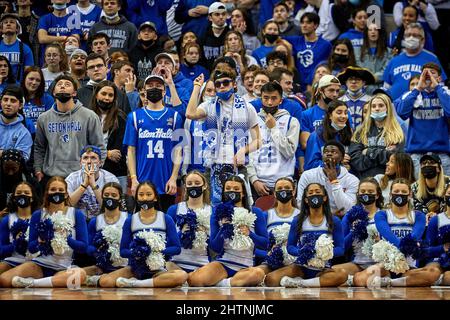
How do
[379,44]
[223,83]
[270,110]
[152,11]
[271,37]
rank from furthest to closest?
[152,11]
[379,44]
[271,37]
[270,110]
[223,83]

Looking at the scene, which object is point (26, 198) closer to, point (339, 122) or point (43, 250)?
point (43, 250)

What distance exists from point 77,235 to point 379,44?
20.0ft

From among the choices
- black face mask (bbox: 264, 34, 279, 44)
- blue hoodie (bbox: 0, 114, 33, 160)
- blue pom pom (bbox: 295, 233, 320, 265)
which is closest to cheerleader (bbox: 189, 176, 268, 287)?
blue pom pom (bbox: 295, 233, 320, 265)

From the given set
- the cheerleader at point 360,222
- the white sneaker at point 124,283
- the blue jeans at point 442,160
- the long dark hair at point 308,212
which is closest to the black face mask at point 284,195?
the long dark hair at point 308,212

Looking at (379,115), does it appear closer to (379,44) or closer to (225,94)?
(225,94)

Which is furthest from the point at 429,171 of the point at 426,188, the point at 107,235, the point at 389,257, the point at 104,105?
the point at 104,105

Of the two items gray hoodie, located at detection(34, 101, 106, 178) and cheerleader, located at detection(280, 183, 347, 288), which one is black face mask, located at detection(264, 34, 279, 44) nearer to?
gray hoodie, located at detection(34, 101, 106, 178)

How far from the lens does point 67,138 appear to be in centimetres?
1392

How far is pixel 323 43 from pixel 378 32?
76 centimetres

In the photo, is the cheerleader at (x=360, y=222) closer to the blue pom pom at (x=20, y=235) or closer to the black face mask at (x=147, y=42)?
the blue pom pom at (x=20, y=235)

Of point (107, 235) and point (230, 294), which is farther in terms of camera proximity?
point (107, 235)

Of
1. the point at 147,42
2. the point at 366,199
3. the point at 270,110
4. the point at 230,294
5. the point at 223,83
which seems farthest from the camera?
the point at 147,42

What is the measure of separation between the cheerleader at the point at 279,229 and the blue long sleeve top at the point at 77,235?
1788 millimetres

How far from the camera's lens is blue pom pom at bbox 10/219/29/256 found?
1262 cm
